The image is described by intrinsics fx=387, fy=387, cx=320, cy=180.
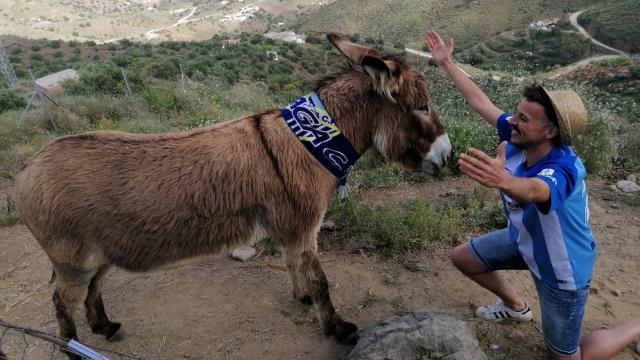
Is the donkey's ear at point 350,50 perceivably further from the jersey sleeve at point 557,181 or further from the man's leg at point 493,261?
the man's leg at point 493,261

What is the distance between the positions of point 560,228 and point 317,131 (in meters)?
1.51

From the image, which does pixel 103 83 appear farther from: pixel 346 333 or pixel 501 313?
pixel 501 313

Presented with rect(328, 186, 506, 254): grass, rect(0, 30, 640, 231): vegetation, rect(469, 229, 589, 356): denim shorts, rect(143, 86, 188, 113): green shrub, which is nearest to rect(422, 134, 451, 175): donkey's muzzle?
rect(0, 30, 640, 231): vegetation

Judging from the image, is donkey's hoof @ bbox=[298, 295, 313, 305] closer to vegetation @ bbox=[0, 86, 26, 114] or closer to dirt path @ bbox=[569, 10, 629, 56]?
vegetation @ bbox=[0, 86, 26, 114]

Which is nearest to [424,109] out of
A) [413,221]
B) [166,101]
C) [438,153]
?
[438,153]

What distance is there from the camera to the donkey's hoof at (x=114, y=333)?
3.00 meters

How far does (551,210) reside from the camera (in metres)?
1.96

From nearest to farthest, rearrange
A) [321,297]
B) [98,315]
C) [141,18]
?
[321,297], [98,315], [141,18]

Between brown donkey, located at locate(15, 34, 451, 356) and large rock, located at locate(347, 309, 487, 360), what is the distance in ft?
2.51

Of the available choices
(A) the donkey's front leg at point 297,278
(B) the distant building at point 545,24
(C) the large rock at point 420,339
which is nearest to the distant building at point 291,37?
(B) the distant building at point 545,24

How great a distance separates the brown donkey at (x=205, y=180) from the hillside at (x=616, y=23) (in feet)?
149

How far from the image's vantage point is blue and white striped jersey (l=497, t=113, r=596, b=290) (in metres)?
2.06

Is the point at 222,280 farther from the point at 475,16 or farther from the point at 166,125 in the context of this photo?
the point at 475,16

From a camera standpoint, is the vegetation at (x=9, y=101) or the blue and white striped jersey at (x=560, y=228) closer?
the blue and white striped jersey at (x=560, y=228)
